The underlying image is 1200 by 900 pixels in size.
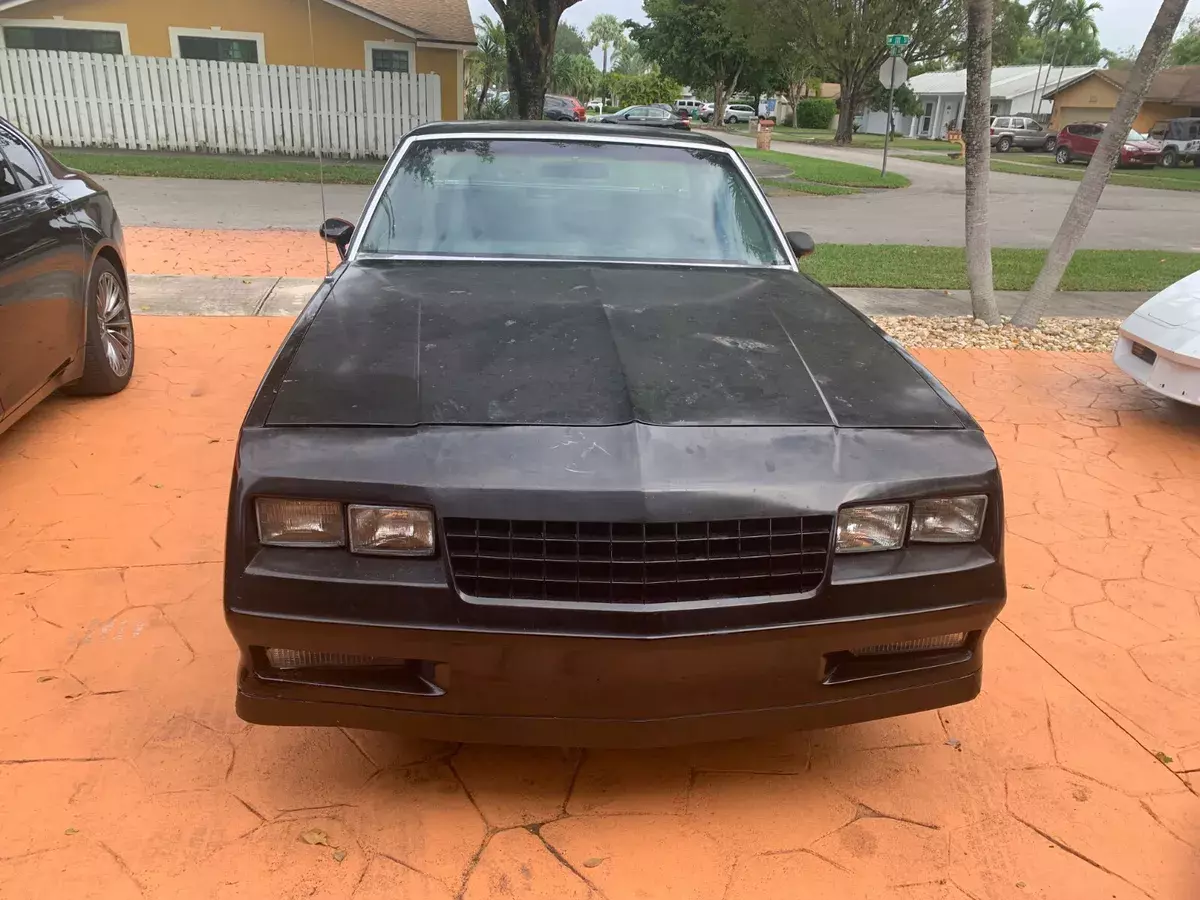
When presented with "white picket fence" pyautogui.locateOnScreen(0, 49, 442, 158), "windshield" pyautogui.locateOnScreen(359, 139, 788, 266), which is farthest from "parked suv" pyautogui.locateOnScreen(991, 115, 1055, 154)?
"windshield" pyautogui.locateOnScreen(359, 139, 788, 266)

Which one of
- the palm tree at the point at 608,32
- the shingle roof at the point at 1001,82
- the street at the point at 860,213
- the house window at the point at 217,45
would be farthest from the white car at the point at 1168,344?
the palm tree at the point at 608,32

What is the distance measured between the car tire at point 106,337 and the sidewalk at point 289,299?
1652 mm

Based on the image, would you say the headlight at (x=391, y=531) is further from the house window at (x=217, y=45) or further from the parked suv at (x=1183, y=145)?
the parked suv at (x=1183, y=145)

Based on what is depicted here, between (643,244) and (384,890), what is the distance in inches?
97.7

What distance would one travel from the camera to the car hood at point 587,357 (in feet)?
7.30

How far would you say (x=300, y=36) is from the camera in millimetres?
20641

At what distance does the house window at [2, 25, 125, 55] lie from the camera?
1998 cm

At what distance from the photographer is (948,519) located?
2209mm

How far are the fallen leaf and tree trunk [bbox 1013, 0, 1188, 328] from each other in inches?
263

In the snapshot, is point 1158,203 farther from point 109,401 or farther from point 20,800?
point 20,800

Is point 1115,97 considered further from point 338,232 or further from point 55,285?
point 55,285

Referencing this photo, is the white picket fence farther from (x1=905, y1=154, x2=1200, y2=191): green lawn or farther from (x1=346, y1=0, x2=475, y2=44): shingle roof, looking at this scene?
(x1=905, y1=154, x2=1200, y2=191): green lawn

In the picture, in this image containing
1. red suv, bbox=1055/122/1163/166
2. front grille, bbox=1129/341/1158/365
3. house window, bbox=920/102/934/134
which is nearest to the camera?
front grille, bbox=1129/341/1158/365

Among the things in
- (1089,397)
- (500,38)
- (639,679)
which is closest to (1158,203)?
(1089,397)
